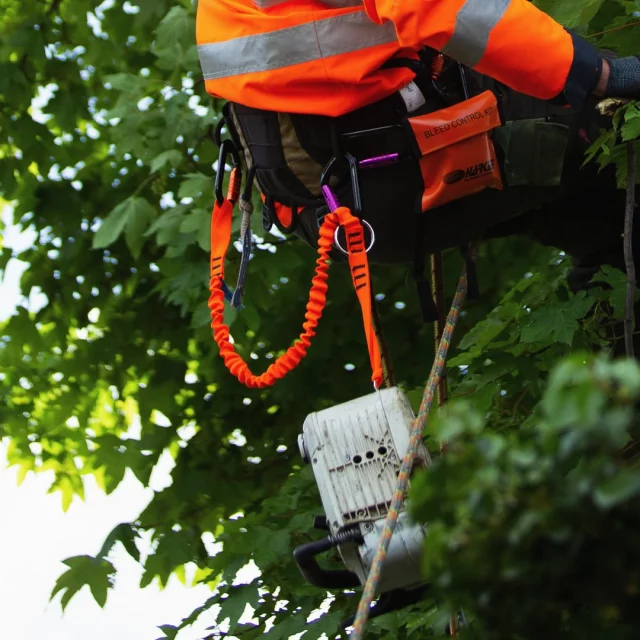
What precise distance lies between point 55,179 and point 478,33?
3064mm

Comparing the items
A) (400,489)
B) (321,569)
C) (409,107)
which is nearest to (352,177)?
(409,107)

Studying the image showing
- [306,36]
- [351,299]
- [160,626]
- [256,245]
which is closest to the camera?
[306,36]

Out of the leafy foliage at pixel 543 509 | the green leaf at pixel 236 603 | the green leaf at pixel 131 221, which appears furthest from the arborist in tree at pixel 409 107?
the green leaf at pixel 131 221

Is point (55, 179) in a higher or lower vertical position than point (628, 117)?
higher

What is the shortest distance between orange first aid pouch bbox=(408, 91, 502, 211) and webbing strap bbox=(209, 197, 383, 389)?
0.58 feet

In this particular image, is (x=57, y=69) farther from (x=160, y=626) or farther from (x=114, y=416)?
(x=160, y=626)

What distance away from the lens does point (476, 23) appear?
206 cm

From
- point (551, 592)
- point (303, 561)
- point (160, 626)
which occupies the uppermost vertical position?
point (551, 592)

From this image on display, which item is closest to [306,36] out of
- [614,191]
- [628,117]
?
[628,117]

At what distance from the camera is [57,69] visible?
15.8ft

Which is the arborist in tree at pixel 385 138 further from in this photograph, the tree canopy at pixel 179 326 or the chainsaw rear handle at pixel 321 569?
the tree canopy at pixel 179 326

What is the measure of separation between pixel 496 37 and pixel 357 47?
29 centimetres

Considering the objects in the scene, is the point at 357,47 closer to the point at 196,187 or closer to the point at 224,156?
the point at 224,156

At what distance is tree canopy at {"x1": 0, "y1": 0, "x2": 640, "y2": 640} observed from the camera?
284 centimetres
